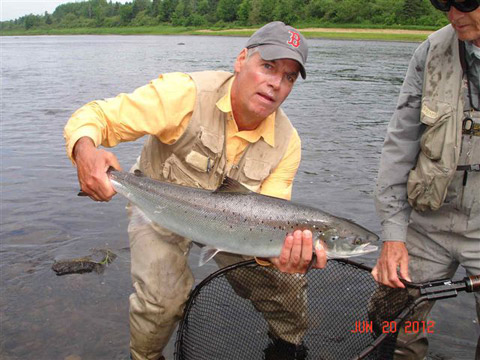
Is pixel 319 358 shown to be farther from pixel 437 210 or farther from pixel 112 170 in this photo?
pixel 112 170

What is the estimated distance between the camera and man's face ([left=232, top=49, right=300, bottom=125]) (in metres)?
3.44

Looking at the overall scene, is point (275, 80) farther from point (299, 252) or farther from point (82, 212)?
point (82, 212)

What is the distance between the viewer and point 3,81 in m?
19.9

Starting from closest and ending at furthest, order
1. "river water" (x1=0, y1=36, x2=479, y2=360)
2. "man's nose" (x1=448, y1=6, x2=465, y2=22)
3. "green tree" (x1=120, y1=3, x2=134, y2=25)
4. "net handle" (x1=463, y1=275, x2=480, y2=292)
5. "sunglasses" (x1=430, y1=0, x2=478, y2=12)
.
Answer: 1. "net handle" (x1=463, y1=275, x2=480, y2=292)
2. "sunglasses" (x1=430, y1=0, x2=478, y2=12)
3. "man's nose" (x1=448, y1=6, x2=465, y2=22)
4. "river water" (x1=0, y1=36, x2=479, y2=360)
5. "green tree" (x1=120, y1=3, x2=134, y2=25)

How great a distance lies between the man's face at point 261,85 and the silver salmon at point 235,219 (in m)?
0.58

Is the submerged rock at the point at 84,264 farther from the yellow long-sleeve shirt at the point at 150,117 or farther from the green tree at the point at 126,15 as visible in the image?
the green tree at the point at 126,15

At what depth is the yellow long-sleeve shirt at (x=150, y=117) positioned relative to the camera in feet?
10.8

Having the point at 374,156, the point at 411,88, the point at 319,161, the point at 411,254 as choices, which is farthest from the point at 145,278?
the point at 374,156

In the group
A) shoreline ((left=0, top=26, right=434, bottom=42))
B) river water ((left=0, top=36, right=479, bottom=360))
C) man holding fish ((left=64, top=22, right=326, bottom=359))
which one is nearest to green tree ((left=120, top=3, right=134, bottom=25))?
shoreline ((left=0, top=26, right=434, bottom=42))

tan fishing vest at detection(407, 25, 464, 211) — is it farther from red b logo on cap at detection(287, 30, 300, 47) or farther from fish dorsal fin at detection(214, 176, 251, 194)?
fish dorsal fin at detection(214, 176, 251, 194)

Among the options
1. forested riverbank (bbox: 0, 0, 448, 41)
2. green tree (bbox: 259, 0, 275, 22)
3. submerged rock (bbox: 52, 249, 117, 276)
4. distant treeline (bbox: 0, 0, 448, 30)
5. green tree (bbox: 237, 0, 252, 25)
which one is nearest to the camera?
submerged rock (bbox: 52, 249, 117, 276)

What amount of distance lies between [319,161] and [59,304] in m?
6.60

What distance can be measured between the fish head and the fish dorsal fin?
62 centimetres

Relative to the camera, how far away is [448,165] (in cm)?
316
